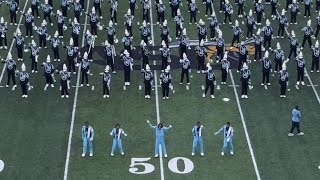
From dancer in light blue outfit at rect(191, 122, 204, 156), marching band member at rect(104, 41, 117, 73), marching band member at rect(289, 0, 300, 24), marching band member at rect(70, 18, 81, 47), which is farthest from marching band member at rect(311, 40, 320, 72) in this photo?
marching band member at rect(70, 18, 81, 47)

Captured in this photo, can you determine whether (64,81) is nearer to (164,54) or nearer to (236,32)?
(164,54)

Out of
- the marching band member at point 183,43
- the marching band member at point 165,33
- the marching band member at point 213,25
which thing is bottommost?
the marching band member at point 183,43

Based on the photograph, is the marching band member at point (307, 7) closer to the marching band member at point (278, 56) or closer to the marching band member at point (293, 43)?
the marching band member at point (293, 43)

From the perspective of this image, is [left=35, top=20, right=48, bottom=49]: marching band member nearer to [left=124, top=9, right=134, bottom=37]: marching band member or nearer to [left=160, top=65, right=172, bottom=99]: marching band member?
[left=124, top=9, right=134, bottom=37]: marching band member

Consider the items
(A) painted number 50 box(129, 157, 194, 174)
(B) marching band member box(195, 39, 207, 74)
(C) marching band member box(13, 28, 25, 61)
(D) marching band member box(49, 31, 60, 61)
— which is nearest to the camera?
(A) painted number 50 box(129, 157, 194, 174)

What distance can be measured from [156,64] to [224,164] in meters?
9.40

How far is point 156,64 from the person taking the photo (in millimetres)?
33875

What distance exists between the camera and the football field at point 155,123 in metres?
25.0

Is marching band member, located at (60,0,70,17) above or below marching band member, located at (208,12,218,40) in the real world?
above

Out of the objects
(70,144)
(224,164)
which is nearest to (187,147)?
(224,164)

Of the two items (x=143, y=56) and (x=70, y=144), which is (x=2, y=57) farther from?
(x=70, y=144)

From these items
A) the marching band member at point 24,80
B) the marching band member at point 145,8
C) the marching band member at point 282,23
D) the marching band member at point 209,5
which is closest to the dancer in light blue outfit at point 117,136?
the marching band member at point 24,80

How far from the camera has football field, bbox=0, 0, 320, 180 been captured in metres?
25.0

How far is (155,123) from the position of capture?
28453 mm
